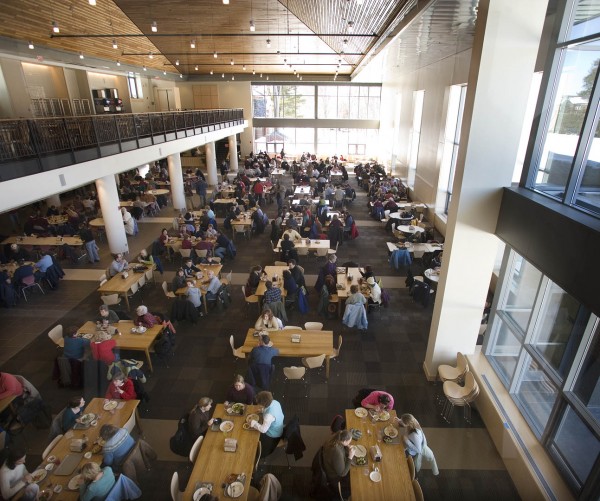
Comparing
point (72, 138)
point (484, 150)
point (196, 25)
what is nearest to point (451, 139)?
point (484, 150)

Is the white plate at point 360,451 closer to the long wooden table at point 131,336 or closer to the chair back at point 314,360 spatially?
the chair back at point 314,360

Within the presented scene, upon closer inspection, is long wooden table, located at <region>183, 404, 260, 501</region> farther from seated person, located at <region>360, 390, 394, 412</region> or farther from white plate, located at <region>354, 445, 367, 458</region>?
seated person, located at <region>360, 390, 394, 412</region>

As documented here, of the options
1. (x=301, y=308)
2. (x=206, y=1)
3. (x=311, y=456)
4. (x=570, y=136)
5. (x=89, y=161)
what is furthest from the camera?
(x=206, y=1)

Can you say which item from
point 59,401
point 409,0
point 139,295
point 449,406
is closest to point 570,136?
point 449,406

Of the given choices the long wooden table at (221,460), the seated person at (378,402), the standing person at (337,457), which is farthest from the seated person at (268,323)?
the standing person at (337,457)

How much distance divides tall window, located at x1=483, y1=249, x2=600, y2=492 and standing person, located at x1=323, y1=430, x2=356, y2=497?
2.80m

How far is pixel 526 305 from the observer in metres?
6.83

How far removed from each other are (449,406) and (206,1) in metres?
16.8

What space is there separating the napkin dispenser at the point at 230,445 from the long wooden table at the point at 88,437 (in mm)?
1664

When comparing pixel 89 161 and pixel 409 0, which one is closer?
pixel 409 0

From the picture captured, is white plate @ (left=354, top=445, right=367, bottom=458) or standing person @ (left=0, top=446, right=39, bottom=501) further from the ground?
standing person @ (left=0, top=446, right=39, bottom=501)

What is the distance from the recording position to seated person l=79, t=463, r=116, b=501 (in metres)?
4.39

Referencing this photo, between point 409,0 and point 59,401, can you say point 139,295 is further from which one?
point 409,0

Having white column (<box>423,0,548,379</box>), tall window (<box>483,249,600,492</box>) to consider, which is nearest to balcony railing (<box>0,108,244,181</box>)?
→ white column (<box>423,0,548,379</box>)
